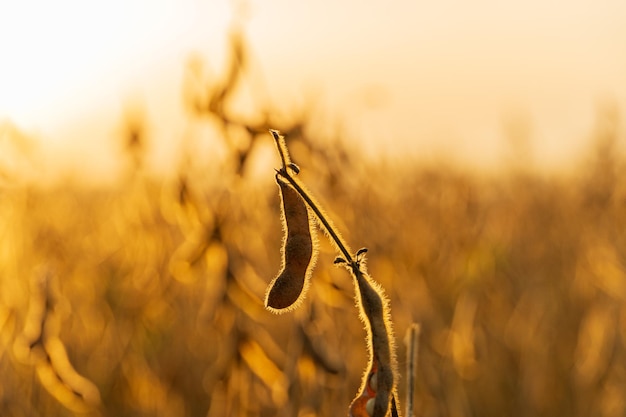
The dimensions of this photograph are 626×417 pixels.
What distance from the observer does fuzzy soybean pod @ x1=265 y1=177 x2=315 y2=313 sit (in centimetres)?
77

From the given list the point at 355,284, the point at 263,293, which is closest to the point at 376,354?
the point at 355,284

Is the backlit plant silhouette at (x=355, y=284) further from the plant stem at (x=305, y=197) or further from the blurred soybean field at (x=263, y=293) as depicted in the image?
the blurred soybean field at (x=263, y=293)

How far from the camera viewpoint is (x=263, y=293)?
1.72 metres

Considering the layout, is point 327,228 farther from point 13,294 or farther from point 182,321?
point 182,321

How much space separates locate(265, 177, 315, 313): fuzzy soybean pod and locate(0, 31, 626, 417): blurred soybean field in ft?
2.22

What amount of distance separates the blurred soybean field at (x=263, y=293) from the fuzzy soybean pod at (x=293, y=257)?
2.22 ft

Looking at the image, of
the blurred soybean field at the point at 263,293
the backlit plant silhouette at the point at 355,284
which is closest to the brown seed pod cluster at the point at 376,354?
the backlit plant silhouette at the point at 355,284

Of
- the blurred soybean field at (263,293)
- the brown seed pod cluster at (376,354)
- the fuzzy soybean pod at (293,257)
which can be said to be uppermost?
the blurred soybean field at (263,293)

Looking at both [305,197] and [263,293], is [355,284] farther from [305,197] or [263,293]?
[263,293]

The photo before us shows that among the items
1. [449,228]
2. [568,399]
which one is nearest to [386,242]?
[449,228]

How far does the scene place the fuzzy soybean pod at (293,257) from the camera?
769mm

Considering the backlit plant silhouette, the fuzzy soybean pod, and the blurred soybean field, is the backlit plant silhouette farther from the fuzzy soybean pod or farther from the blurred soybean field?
the blurred soybean field

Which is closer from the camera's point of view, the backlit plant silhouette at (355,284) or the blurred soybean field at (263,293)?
the backlit plant silhouette at (355,284)

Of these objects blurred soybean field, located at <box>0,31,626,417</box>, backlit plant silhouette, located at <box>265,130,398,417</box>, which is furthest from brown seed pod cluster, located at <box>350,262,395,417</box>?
blurred soybean field, located at <box>0,31,626,417</box>
